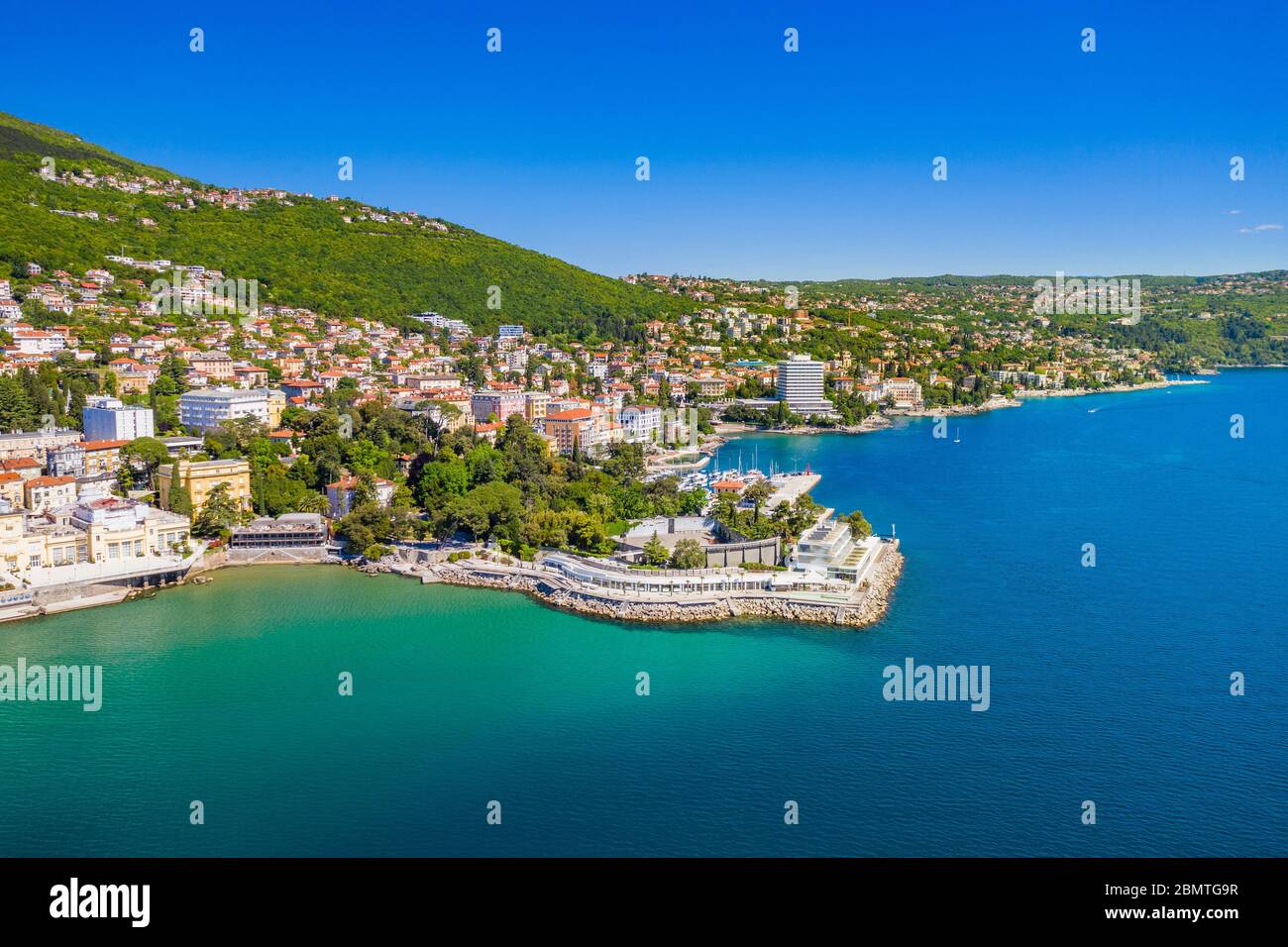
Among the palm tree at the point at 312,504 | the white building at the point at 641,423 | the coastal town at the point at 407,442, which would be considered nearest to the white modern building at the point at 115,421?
the coastal town at the point at 407,442

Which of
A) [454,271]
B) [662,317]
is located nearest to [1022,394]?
[662,317]

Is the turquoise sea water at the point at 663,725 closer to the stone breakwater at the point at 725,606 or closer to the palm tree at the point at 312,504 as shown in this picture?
the stone breakwater at the point at 725,606

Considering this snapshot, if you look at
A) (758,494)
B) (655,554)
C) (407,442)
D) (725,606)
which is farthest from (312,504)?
(725,606)

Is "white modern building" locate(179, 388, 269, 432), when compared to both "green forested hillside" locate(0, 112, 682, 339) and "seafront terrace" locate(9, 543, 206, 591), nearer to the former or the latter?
"seafront terrace" locate(9, 543, 206, 591)

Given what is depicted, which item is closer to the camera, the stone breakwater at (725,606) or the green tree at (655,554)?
the stone breakwater at (725,606)

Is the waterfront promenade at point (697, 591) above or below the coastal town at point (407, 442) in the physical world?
below

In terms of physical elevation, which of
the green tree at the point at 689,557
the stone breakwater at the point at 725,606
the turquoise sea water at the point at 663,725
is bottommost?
the turquoise sea water at the point at 663,725

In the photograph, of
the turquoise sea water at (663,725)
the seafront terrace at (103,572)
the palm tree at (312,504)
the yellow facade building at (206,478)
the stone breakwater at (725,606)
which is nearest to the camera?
the turquoise sea water at (663,725)
